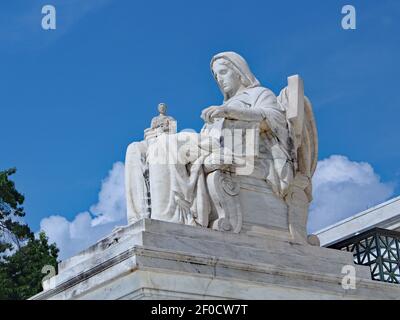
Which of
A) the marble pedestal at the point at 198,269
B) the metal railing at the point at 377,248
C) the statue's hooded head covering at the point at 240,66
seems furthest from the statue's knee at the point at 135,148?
the metal railing at the point at 377,248

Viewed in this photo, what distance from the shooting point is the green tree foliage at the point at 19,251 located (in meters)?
26.2

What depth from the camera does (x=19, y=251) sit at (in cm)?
2712

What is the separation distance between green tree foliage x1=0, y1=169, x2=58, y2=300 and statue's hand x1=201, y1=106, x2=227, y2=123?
46.3 ft

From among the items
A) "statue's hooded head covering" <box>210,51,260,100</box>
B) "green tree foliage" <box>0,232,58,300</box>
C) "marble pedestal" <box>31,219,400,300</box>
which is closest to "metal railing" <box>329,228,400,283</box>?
"marble pedestal" <box>31,219,400,300</box>

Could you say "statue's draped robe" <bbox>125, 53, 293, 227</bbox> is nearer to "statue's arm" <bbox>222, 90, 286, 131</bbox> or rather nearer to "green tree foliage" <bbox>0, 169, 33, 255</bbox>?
"statue's arm" <bbox>222, 90, 286, 131</bbox>

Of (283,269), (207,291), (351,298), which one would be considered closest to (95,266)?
(207,291)

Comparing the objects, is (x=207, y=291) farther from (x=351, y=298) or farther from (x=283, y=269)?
(x=351, y=298)

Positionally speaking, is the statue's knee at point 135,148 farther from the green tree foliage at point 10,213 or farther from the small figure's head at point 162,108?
the green tree foliage at point 10,213

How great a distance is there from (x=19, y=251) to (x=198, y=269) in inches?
648

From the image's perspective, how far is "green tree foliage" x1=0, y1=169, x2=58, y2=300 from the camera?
26.2m

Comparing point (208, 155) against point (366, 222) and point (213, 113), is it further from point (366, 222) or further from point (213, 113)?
point (366, 222)
